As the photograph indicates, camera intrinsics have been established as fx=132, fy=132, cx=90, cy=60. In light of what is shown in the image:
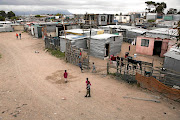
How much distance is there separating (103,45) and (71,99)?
919 cm

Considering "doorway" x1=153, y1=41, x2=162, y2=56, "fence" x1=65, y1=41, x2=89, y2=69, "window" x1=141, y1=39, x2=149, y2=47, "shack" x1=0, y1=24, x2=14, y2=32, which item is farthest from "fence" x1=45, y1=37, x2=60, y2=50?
"shack" x1=0, y1=24, x2=14, y2=32

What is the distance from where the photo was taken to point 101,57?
1689cm

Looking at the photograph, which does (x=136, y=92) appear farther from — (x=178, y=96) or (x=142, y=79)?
(x=178, y=96)

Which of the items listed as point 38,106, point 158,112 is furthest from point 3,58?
point 158,112

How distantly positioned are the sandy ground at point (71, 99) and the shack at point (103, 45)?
15.5ft

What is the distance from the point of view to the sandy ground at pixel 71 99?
7.29 meters

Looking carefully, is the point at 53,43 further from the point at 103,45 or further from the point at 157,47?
the point at 157,47

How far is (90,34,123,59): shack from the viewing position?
1636cm

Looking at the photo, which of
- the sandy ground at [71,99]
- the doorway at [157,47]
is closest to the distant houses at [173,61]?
the sandy ground at [71,99]

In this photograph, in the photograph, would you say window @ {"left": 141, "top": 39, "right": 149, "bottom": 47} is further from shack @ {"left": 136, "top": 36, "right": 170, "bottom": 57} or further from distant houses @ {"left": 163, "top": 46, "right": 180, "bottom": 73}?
distant houses @ {"left": 163, "top": 46, "right": 180, "bottom": 73}

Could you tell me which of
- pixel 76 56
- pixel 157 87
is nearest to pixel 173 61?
pixel 157 87

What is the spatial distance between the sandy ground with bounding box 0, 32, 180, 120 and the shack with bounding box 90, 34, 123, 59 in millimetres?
4738

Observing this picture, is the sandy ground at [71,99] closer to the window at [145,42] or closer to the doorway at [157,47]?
the window at [145,42]

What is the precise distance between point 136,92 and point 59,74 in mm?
7066
